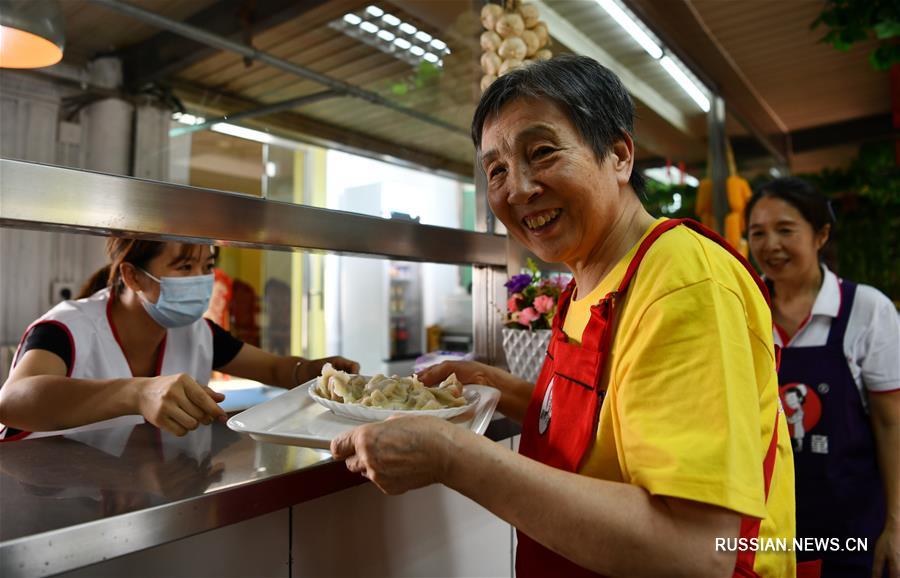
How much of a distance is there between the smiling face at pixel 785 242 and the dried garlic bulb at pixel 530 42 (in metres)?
1.04

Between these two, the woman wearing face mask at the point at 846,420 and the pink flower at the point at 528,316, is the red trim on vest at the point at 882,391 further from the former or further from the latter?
the pink flower at the point at 528,316

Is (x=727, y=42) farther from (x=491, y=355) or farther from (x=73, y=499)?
(x=73, y=499)

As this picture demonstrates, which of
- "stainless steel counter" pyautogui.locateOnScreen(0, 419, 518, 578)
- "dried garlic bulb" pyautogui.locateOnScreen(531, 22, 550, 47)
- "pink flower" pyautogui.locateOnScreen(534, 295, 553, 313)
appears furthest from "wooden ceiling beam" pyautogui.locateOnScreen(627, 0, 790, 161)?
"stainless steel counter" pyautogui.locateOnScreen(0, 419, 518, 578)

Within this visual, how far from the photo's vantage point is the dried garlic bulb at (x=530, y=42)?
220cm

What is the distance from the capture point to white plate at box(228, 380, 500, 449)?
965mm

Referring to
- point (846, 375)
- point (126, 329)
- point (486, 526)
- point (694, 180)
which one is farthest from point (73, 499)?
point (694, 180)

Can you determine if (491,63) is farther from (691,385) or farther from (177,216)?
(691,385)

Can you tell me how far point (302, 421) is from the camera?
3.51ft

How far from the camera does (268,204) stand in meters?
1.30

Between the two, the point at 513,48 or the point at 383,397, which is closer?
the point at 383,397

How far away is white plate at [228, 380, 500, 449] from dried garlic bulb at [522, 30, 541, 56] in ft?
4.94

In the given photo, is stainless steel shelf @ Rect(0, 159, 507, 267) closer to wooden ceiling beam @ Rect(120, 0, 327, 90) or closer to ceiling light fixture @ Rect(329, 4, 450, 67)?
ceiling light fixture @ Rect(329, 4, 450, 67)

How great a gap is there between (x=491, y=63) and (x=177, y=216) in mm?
1476

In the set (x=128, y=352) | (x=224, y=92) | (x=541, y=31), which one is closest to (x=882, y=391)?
(x=541, y=31)
